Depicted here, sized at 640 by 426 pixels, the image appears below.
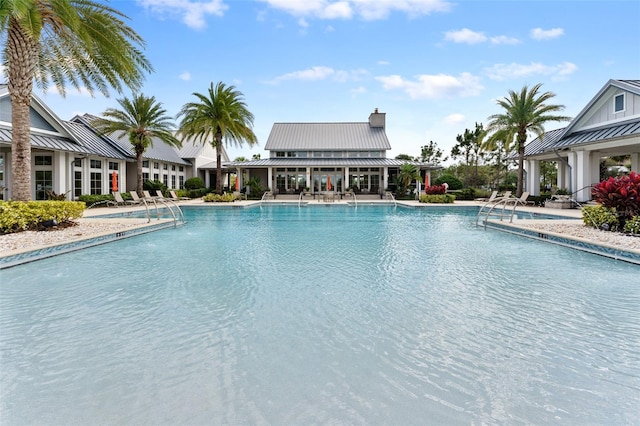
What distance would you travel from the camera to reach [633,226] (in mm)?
9875

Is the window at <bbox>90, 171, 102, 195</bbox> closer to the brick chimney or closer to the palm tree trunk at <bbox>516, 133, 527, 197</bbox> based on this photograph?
the brick chimney

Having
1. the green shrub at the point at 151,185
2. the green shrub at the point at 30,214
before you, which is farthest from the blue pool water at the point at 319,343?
the green shrub at the point at 151,185

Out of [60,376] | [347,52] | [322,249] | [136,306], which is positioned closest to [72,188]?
[347,52]

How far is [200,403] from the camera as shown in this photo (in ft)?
8.71

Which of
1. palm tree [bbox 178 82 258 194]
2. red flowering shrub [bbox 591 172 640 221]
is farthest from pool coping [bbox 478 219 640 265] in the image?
palm tree [bbox 178 82 258 194]

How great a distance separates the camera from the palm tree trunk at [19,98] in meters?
11.0

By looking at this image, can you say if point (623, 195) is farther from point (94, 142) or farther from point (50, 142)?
point (94, 142)

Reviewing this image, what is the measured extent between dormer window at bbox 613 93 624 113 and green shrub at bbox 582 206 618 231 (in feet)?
37.7

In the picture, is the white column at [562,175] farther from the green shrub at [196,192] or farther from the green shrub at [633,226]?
the green shrub at [196,192]

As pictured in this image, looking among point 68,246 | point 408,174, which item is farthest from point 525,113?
point 68,246

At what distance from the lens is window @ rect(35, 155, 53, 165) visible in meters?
22.0

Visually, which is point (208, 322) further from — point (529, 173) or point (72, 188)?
point (529, 173)

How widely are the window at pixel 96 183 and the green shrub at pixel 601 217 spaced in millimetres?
26502

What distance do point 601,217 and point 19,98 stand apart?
17.2 m
